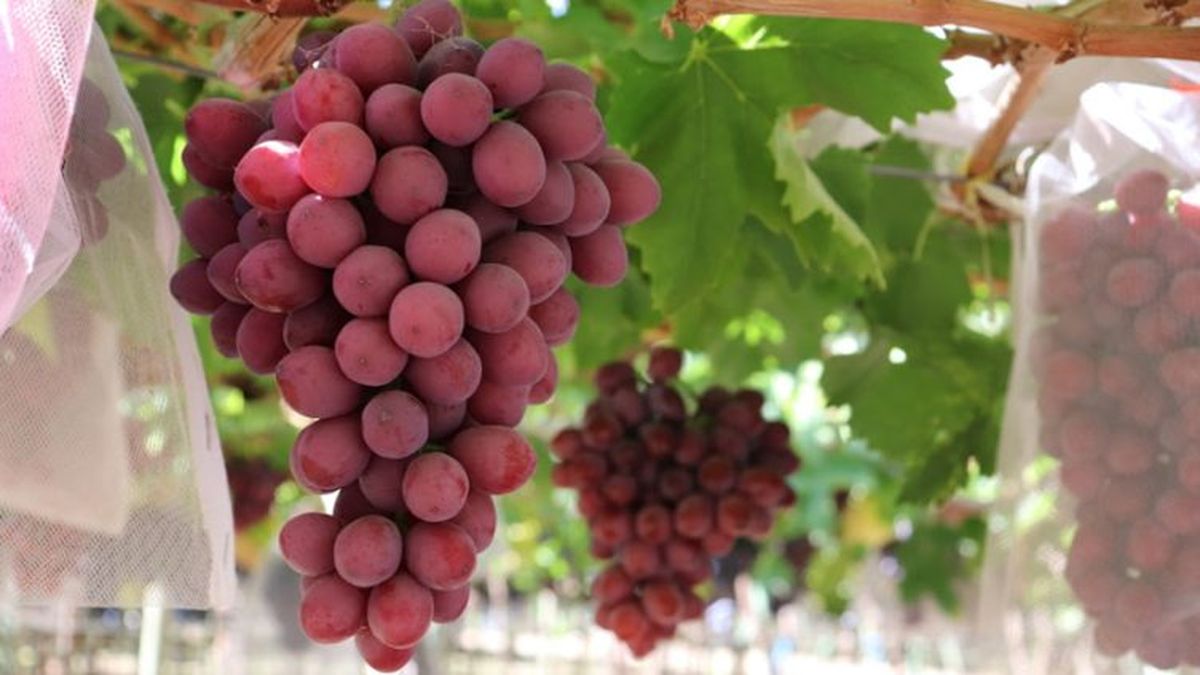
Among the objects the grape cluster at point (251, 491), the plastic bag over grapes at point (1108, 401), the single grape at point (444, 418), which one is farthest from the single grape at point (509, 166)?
the grape cluster at point (251, 491)

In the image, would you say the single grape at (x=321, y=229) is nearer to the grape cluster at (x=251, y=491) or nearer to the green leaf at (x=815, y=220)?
the green leaf at (x=815, y=220)

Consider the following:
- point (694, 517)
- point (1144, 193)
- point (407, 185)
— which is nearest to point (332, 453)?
point (407, 185)

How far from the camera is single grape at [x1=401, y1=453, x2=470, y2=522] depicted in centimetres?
63

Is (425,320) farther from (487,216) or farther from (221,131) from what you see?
(221,131)

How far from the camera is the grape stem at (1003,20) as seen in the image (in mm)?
808

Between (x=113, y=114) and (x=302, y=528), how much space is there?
298 mm

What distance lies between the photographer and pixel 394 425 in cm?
64

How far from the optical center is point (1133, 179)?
980 millimetres

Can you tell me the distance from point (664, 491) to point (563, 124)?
0.71 metres

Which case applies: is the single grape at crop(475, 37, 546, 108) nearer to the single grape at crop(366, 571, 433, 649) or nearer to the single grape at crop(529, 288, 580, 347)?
the single grape at crop(529, 288, 580, 347)

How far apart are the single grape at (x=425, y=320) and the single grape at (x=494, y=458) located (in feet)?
0.18

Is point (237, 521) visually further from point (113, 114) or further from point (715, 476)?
point (113, 114)

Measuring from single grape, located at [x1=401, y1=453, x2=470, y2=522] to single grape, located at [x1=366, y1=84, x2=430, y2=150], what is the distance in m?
0.16

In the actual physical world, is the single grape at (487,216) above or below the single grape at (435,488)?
above
